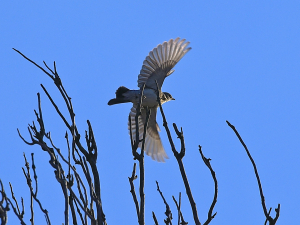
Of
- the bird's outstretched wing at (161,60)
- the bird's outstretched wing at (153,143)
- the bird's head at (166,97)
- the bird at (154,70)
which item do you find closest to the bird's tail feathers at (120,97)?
the bird at (154,70)

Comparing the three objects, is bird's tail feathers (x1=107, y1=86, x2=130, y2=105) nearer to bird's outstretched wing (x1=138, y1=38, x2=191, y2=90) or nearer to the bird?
the bird

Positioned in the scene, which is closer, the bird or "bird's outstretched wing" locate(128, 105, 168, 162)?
the bird

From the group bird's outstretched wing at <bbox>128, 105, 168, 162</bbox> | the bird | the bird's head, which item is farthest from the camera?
bird's outstretched wing at <bbox>128, 105, 168, 162</bbox>

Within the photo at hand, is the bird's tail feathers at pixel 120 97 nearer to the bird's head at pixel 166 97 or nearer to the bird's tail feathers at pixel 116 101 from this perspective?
the bird's tail feathers at pixel 116 101

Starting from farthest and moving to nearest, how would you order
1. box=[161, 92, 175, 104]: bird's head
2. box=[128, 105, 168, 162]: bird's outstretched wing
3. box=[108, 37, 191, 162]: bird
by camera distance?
box=[128, 105, 168, 162]: bird's outstretched wing, box=[161, 92, 175, 104]: bird's head, box=[108, 37, 191, 162]: bird

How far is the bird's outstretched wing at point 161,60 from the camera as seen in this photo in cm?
998

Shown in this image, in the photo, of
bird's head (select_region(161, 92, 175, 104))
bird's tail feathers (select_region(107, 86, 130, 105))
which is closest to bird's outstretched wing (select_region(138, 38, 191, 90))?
bird's tail feathers (select_region(107, 86, 130, 105))

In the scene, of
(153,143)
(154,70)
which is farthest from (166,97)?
(153,143)

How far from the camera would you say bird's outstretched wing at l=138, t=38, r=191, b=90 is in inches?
393

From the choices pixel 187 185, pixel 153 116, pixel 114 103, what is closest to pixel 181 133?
pixel 187 185

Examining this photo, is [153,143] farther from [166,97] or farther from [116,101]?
[116,101]

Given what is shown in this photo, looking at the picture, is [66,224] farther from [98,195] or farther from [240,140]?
[240,140]

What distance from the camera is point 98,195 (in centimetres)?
376

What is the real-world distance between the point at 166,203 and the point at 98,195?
0.57 metres
